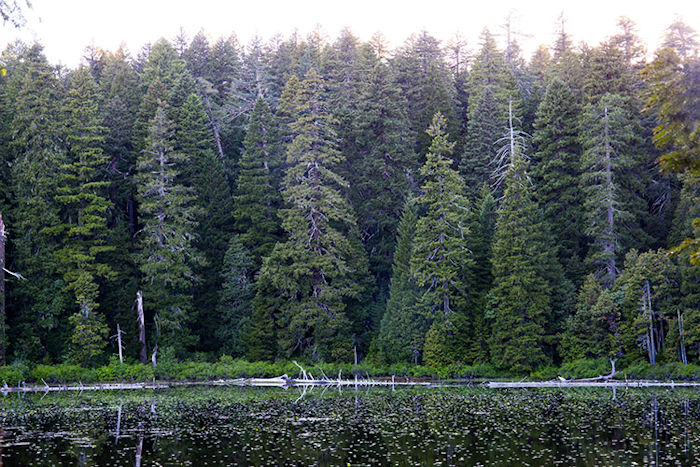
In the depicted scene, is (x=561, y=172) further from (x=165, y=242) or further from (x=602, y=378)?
(x=165, y=242)

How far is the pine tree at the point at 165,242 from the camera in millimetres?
49656

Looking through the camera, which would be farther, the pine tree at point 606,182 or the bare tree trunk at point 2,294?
the pine tree at point 606,182

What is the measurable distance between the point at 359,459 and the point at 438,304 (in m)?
27.0

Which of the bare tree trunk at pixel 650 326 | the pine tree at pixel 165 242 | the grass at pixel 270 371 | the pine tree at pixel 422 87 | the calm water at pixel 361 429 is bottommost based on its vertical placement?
the calm water at pixel 361 429

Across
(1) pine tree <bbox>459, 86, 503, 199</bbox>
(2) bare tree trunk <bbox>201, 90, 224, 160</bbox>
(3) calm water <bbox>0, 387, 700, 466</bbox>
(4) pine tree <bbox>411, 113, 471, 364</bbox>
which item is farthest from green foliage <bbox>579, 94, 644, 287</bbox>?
(2) bare tree trunk <bbox>201, 90, 224, 160</bbox>

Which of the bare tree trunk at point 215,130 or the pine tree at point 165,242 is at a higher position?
the bare tree trunk at point 215,130

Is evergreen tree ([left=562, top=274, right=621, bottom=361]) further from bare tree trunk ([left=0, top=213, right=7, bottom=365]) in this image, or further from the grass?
bare tree trunk ([left=0, top=213, right=7, bottom=365])

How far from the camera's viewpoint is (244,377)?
4819 cm

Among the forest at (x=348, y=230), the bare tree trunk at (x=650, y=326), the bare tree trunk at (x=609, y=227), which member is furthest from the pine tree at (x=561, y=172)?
the bare tree trunk at (x=650, y=326)

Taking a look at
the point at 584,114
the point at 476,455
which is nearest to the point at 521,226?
the point at 584,114

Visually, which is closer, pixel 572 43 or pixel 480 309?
pixel 480 309

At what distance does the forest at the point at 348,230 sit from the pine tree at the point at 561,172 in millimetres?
195

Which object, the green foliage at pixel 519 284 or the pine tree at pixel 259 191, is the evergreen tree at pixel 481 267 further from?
the pine tree at pixel 259 191

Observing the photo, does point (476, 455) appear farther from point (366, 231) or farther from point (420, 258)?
point (366, 231)
